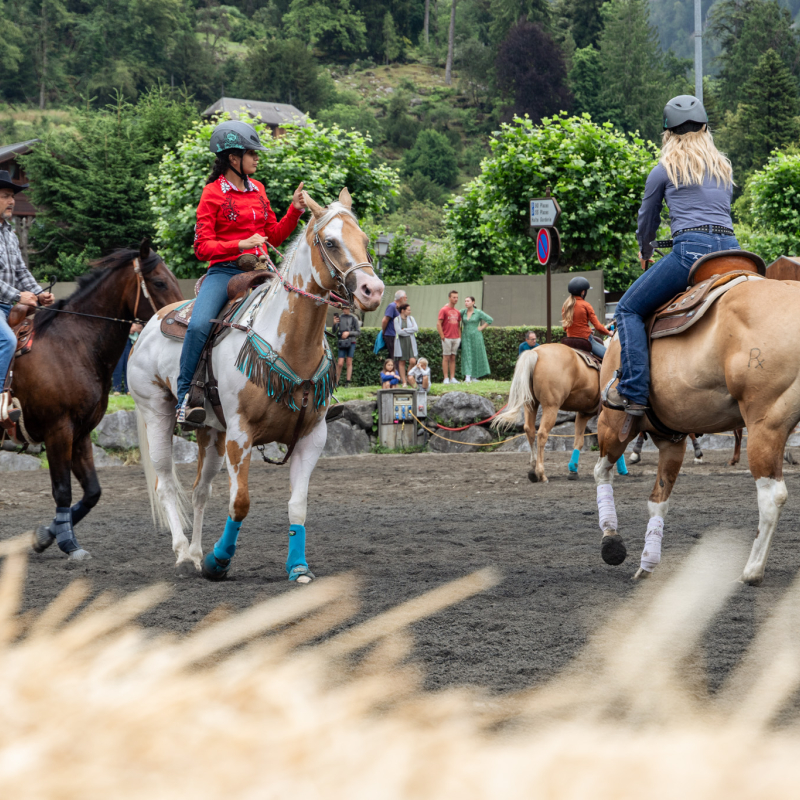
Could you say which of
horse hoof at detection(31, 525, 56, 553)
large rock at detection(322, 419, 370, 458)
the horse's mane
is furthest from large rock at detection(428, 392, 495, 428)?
horse hoof at detection(31, 525, 56, 553)

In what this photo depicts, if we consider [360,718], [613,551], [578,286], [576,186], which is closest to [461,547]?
[613,551]

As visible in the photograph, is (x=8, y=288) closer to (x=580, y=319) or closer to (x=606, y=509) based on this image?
(x=606, y=509)

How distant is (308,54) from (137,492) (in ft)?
316

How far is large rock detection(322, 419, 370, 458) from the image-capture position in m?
14.8

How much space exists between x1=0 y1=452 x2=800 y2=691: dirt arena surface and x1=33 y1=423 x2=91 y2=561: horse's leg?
141mm

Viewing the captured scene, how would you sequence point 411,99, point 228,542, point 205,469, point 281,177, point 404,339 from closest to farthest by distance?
point 228,542 → point 205,469 → point 404,339 → point 281,177 → point 411,99

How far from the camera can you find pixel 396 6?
122m

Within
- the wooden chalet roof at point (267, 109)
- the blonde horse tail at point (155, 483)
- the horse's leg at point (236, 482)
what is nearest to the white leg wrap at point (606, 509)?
the horse's leg at point (236, 482)

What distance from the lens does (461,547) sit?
6598 mm

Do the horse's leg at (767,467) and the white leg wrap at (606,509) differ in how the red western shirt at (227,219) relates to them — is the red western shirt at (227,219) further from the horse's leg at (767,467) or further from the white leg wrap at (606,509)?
the horse's leg at (767,467)

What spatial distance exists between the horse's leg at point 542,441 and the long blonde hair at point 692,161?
593cm

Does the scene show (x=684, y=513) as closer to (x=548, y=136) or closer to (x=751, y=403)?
(x=751, y=403)

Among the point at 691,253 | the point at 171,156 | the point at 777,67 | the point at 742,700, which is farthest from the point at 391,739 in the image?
the point at 777,67

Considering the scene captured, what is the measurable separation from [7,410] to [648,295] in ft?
14.3
